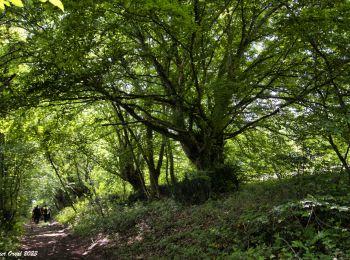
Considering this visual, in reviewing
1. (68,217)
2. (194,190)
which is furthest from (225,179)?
(68,217)

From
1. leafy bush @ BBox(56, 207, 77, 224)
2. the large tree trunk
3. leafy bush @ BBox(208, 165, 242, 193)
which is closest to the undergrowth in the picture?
leafy bush @ BBox(208, 165, 242, 193)

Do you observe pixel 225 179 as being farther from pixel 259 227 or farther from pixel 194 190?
pixel 259 227

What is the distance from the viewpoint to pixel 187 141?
10.6 metres

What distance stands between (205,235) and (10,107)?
5594mm

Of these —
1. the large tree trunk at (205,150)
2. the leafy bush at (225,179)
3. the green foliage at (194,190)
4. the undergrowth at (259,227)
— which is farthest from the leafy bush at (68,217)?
the leafy bush at (225,179)

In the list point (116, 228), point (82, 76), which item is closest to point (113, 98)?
point (82, 76)

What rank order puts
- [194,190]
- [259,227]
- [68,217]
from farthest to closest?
[68,217], [194,190], [259,227]

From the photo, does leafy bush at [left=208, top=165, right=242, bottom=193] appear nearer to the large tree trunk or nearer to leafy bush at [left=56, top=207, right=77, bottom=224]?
the large tree trunk

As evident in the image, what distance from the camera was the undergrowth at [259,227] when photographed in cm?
487

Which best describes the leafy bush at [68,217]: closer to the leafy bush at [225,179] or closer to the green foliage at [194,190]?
the green foliage at [194,190]

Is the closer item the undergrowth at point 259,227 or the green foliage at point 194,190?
the undergrowth at point 259,227

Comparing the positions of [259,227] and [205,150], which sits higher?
[205,150]

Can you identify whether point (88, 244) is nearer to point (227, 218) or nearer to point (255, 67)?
point (227, 218)

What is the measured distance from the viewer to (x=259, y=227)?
19.3ft
